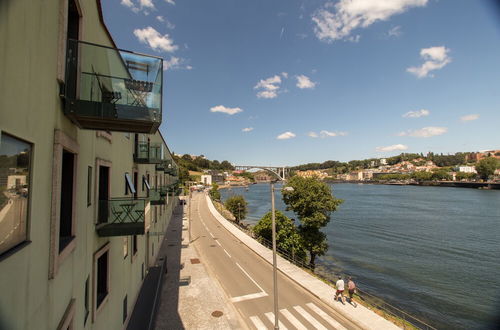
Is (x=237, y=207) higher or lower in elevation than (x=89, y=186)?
lower

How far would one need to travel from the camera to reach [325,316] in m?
13.1

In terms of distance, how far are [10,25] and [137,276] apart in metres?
13.1

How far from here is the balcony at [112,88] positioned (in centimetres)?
470

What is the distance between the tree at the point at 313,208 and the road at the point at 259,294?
5.82 m

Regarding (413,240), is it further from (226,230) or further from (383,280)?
(226,230)

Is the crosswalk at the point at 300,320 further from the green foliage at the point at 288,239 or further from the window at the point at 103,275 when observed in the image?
the green foliage at the point at 288,239

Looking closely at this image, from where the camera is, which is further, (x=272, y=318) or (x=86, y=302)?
(x=272, y=318)

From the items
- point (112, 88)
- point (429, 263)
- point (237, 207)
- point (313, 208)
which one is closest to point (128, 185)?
point (112, 88)

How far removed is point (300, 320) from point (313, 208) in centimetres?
1262

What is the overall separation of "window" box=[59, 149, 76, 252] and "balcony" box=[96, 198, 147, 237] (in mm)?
1901

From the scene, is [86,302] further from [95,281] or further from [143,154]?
[143,154]

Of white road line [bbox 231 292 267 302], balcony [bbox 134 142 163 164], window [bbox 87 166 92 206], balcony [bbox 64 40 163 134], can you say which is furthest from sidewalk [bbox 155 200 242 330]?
balcony [bbox 64 40 163 134]

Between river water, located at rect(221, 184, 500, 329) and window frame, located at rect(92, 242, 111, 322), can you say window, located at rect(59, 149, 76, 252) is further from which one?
river water, located at rect(221, 184, 500, 329)

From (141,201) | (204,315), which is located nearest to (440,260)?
(204,315)
